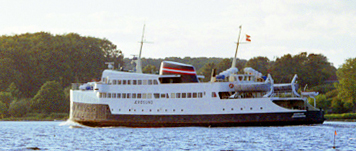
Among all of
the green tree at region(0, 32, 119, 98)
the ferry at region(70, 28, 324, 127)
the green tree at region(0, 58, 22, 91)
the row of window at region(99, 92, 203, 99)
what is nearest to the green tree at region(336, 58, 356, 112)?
the ferry at region(70, 28, 324, 127)

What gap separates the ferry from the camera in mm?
54406

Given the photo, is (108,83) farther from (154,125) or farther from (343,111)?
(343,111)

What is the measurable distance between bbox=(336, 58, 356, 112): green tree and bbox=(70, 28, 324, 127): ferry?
24410 millimetres

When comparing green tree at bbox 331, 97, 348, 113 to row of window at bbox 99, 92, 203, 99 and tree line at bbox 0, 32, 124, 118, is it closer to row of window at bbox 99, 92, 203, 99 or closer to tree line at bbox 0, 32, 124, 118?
row of window at bbox 99, 92, 203, 99

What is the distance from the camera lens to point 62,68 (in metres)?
111

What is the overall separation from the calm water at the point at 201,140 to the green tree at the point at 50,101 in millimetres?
42163

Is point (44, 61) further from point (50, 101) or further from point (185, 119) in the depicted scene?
point (185, 119)

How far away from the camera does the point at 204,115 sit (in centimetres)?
5644

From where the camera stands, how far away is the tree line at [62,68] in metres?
94.4

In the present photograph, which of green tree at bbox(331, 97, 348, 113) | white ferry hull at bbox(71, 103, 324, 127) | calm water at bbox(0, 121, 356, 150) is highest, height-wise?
green tree at bbox(331, 97, 348, 113)

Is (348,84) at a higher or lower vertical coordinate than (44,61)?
lower

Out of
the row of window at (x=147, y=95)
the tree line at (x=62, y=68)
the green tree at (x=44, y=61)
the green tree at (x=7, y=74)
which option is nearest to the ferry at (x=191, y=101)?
the row of window at (x=147, y=95)

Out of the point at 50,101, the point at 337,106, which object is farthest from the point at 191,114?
the point at 50,101

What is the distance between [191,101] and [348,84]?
32.7m
